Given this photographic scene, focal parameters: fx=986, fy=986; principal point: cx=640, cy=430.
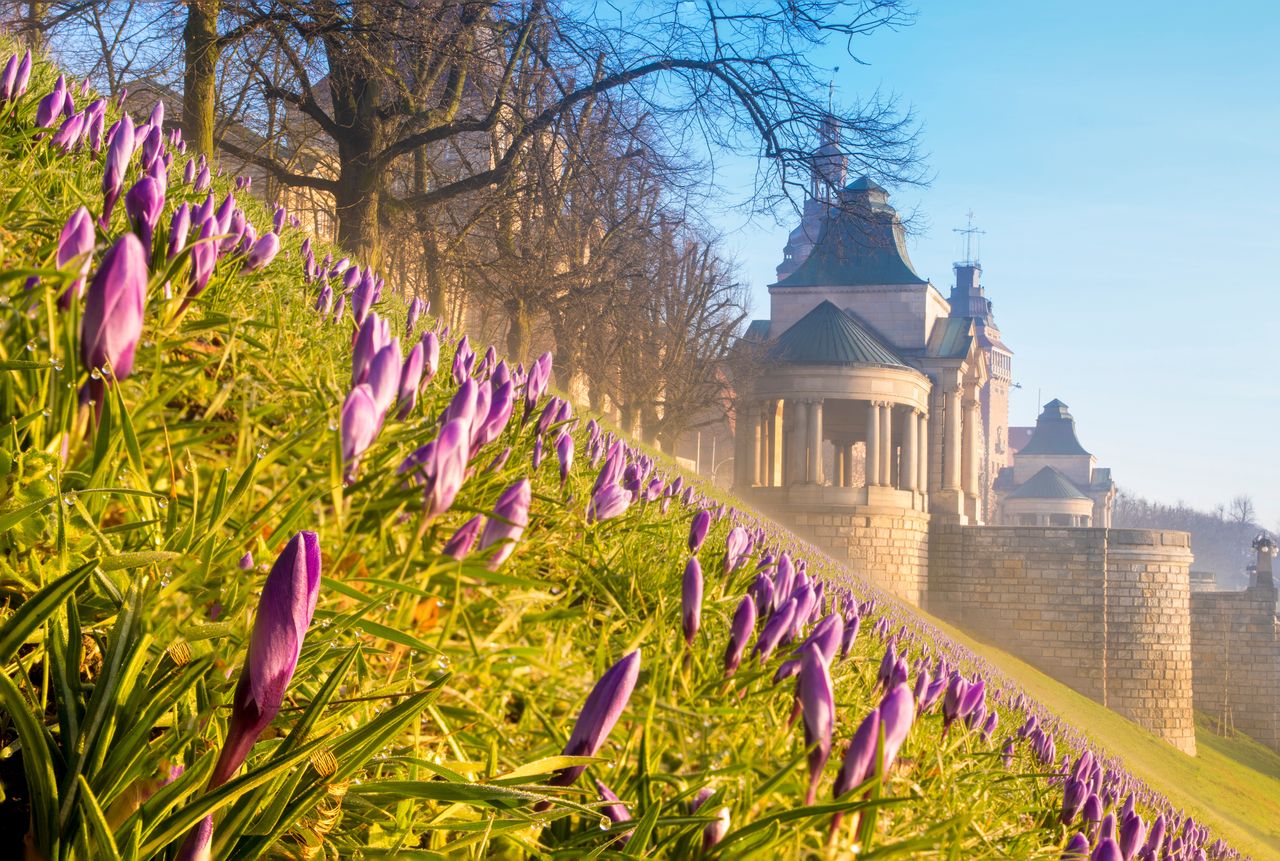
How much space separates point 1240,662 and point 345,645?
51341 mm

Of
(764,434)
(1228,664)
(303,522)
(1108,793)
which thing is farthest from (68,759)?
(1228,664)

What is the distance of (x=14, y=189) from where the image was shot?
251cm

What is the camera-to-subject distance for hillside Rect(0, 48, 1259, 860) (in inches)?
34.4

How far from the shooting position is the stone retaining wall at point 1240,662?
43.3 meters

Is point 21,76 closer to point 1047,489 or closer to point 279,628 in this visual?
point 279,628

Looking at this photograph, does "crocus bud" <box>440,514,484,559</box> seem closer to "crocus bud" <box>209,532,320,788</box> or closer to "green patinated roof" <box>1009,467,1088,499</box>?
"crocus bud" <box>209,532,320,788</box>

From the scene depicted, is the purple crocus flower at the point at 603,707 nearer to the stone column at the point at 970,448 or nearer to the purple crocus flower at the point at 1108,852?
the purple crocus flower at the point at 1108,852

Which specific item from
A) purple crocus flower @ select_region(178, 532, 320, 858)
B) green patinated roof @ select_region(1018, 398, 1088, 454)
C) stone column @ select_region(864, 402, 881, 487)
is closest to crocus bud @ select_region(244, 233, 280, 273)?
purple crocus flower @ select_region(178, 532, 320, 858)

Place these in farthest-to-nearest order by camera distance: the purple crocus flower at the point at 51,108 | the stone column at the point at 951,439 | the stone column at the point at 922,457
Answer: the stone column at the point at 951,439 < the stone column at the point at 922,457 < the purple crocus flower at the point at 51,108

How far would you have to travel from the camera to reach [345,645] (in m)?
1.37

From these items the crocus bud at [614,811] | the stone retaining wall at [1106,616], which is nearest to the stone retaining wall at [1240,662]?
the stone retaining wall at [1106,616]

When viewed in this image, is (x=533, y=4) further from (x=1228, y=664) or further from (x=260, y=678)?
(x=1228, y=664)

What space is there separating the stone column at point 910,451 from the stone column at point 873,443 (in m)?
1.87

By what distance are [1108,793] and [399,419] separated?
11.8ft
